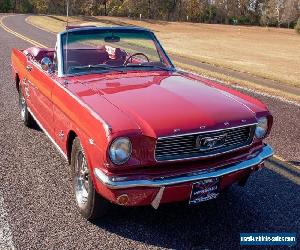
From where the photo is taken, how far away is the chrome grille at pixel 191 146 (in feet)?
11.3

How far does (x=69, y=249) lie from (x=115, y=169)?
784 millimetres

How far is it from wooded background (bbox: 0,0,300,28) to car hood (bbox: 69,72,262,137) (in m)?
70.0

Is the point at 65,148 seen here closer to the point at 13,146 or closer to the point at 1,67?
the point at 13,146

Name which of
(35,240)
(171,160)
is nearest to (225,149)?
(171,160)

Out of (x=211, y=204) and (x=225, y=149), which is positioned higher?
(x=225, y=149)

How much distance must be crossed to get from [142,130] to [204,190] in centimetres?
80

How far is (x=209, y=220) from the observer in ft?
13.2

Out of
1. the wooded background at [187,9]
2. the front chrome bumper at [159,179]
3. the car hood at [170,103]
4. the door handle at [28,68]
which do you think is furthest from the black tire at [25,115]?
the wooded background at [187,9]

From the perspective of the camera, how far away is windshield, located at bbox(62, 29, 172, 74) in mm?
4898

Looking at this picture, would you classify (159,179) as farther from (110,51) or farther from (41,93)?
(110,51)

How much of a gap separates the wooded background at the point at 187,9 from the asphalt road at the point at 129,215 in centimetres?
6975

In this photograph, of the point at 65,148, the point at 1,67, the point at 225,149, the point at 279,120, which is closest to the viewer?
the point at 225,149

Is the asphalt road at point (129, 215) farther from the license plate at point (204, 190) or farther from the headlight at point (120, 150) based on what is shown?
the headlight at point (120, 150)

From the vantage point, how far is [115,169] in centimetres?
338
